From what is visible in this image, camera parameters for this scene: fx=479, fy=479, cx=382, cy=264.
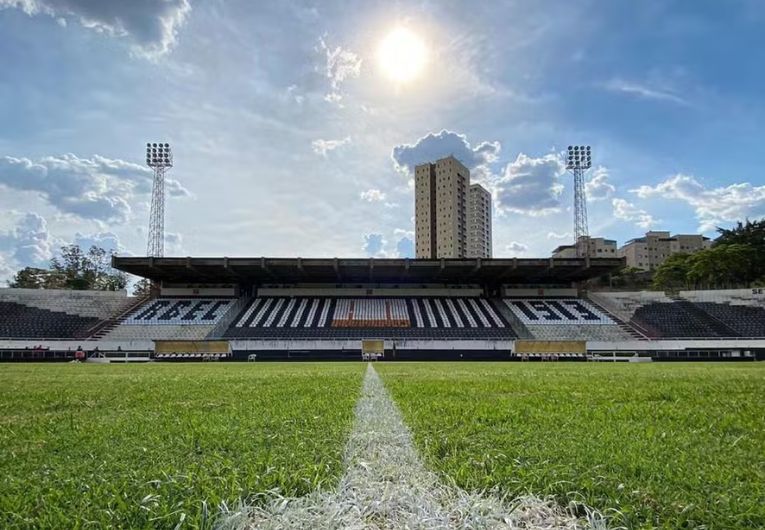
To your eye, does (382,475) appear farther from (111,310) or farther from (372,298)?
(111,310)

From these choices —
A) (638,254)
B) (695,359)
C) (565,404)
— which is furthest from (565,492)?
(638,254)

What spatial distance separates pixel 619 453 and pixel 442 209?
9355cm

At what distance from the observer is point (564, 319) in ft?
111

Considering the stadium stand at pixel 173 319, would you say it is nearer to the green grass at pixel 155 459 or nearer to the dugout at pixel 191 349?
the dugout at pixel 191 349

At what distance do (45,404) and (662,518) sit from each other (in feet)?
20.2

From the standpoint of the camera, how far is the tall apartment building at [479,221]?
107 m

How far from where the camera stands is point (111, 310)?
35156mm

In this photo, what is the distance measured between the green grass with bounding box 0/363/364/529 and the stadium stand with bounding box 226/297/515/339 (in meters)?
26.1

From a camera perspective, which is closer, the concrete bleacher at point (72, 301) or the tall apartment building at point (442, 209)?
the concrete bleacher at point (72, 301)

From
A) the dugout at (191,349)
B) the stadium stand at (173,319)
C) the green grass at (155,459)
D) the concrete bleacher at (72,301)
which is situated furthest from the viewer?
the concrete bleacher at (72,301)

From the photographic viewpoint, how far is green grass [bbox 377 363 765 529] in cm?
182

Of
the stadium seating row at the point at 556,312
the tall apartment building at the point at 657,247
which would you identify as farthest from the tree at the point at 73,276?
the tall apartment building at the point at 657,247

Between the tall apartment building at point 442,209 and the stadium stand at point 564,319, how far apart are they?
183 feet

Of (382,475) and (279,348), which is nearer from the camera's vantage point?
(382,475)
